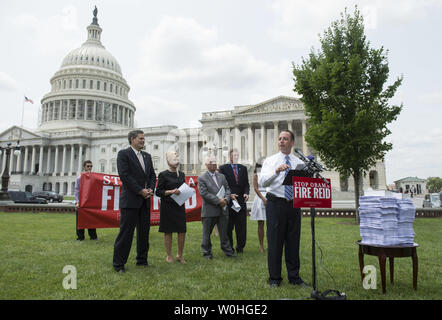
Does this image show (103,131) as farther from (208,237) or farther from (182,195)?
(182,195)

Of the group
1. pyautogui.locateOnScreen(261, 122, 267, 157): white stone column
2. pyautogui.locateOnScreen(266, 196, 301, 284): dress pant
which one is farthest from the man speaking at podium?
pyautogui.locateOnScreen(261, 122, 267, 157): white stone column

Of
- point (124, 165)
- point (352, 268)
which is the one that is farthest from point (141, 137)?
point (352, 268)

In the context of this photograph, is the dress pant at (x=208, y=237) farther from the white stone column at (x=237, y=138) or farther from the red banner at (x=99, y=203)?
the white stone column at (x=237, y=138)

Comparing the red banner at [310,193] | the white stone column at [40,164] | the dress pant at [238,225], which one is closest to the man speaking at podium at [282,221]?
the red banner at [310,193]

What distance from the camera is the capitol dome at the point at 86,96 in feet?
307

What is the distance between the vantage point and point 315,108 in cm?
1806

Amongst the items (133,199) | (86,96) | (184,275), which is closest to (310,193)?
(184,275)

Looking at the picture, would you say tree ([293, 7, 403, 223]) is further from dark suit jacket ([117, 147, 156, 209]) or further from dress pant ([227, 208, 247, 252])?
dark suit jacket ([117, 147, 156, 209])

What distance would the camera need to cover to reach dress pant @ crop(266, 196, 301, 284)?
5195 millimetres

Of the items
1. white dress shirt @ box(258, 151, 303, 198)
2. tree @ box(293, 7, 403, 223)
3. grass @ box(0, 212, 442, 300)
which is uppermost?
tree @ box(293, 7, 403, 223)

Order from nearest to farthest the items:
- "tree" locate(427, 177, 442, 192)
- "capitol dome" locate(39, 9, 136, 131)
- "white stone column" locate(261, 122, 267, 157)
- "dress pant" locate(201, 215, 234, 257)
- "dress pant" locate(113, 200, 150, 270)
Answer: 1. "dress pant" locate(113, 200, 150, 270)
2. "dress pant" locate(201, 215, 234, 257)
3. "white stone column" locate(261, 122, 267, 157)
4. "capitol dome" locate(39, 9, 136, 131)
5. "tree" locate(427, 177, 442, 192)

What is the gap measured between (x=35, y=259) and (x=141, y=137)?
12.3 feet

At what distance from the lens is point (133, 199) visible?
635 centimetres

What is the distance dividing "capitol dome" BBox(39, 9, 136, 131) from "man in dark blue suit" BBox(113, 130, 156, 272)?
93715 mm
